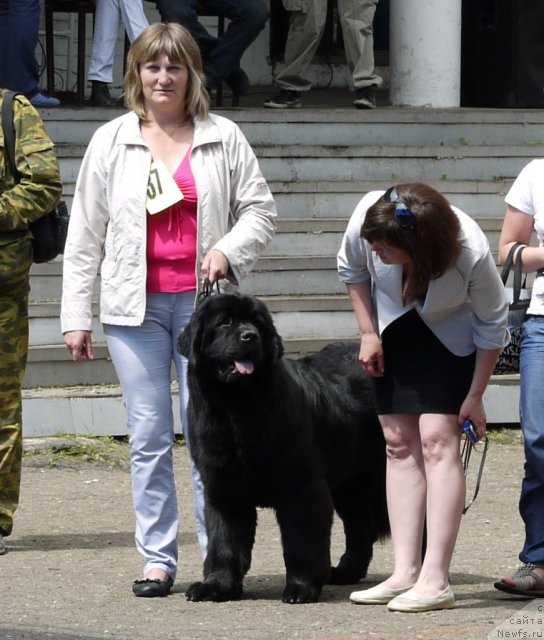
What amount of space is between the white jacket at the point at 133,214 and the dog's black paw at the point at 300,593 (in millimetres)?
1152

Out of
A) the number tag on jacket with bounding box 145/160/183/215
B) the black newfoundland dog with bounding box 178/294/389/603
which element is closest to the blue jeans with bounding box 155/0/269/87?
the number tag on jacket with bounding box 145/160/183/215

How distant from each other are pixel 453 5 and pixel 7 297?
25.2 ft

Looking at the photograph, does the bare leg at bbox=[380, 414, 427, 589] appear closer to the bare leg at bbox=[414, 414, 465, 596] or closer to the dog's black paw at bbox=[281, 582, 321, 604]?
the bare leg at bbox=[414, 414, 465, 596]

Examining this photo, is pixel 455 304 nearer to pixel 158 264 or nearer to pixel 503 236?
pixel 503 236

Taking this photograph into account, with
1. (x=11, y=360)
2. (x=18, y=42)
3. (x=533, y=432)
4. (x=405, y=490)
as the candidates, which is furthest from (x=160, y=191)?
(x=18, y=42)

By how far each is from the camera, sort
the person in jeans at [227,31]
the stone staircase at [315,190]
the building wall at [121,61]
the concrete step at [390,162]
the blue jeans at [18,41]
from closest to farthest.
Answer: the stone staircase at [315,190]
the blue jeans at [18,41]
the concrete step at [390,162]
the person in jeans at [227,31]
the building wall at [121,61]

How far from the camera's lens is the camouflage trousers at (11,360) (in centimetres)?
653

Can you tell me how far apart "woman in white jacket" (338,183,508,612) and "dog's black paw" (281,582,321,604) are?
16 cm

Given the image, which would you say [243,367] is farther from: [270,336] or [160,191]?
[160,191]

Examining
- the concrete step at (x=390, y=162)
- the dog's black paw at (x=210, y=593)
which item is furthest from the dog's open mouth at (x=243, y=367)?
the concrete step at (x=390, y=162)

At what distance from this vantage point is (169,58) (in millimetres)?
5770

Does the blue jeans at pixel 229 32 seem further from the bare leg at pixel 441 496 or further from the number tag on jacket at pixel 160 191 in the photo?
the bare leg at pixel 441 496

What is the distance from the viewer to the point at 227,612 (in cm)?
546

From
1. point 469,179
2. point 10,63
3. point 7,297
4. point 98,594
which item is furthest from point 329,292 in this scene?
point 98,594
